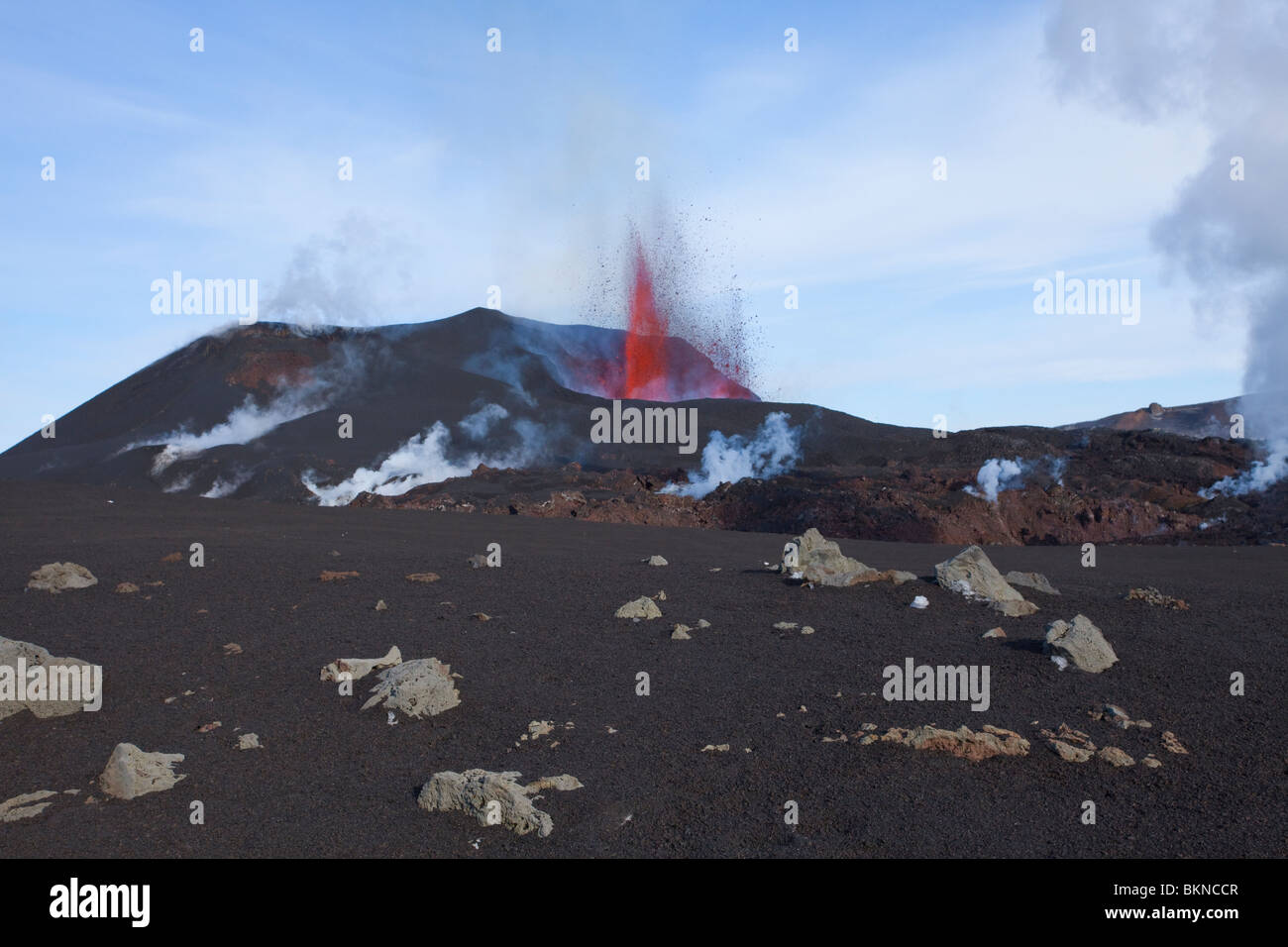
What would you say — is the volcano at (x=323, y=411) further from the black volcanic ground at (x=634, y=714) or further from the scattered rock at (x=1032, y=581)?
the scattered rock at (x=1032, y=581)

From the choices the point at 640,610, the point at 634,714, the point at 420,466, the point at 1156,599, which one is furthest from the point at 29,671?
the point at 420,466

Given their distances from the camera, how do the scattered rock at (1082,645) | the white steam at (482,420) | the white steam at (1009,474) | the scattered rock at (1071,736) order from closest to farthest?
the scattered rock at (1071,736) < the scattered rock at (1082,645) < the white steam at (1009,474) < the white steam at (482,420)

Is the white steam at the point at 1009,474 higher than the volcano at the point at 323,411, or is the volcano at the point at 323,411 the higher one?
the volcano at the point at 323,411

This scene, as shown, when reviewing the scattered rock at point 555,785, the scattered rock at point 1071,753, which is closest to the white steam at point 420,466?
the scattered rock at point 555,785

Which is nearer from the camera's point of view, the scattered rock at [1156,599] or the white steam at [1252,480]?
the scattered rock at [1156,599]

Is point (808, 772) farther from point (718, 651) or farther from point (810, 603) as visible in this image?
point (810, 603)

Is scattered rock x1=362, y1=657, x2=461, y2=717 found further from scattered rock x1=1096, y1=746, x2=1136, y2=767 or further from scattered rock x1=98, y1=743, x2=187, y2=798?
scattered rock x1=1096, y1=746, x2=1136, y2=767

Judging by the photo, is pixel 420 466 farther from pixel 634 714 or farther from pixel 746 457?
pixel 634 714
